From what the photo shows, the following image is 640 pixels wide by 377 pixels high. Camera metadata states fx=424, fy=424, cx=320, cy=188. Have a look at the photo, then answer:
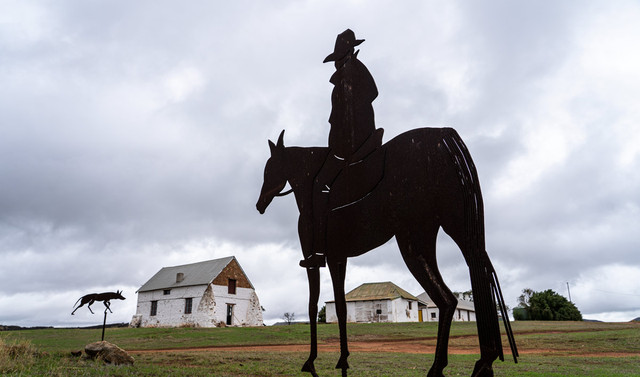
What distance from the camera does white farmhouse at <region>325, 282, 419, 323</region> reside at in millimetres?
42656

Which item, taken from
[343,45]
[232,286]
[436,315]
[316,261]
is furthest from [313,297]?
[436,315]

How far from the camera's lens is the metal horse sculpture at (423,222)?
439 centimetres

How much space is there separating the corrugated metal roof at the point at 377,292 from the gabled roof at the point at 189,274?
553 inches

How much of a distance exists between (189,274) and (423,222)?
3779 centimetres

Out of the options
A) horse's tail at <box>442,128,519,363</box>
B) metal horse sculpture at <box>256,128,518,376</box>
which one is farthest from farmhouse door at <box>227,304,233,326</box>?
horse's tail at <box>442,128,519,363</box>

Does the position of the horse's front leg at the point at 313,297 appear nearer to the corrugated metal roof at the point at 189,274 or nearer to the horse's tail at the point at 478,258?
the horse's tail at the point at 478,258

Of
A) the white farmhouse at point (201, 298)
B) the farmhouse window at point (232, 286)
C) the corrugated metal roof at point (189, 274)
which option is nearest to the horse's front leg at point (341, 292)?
the white farmhouse at point (201, 298)

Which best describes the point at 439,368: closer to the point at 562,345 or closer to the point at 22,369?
the point at 22,369

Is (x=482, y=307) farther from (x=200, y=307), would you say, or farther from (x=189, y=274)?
(x=189, y=274)

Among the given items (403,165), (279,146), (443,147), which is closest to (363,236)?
(403,165)

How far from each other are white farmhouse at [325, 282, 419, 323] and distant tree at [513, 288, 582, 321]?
37.1 ft

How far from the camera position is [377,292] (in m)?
44.8

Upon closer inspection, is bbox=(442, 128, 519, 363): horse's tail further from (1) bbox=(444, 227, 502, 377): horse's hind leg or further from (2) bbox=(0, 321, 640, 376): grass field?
(2) bbox=(0, 321, 640, 376): grass field

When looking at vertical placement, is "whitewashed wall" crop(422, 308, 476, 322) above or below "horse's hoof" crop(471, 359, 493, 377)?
below
